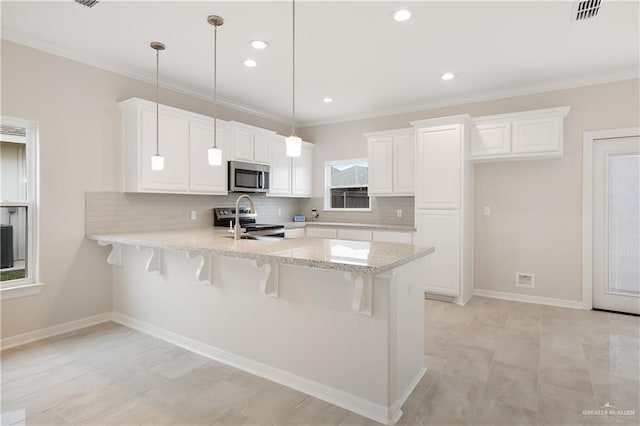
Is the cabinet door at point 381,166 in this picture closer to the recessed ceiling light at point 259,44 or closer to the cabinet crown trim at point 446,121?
the cabinet crown trim at point 446,121

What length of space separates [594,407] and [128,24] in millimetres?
4290

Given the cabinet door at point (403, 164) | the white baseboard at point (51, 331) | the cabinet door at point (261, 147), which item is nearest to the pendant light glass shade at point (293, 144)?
the cabinet door at point (261, 147)

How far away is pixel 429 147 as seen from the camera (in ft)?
14.7

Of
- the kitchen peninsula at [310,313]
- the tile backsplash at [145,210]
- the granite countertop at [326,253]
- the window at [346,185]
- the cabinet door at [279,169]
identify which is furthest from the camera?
the window at [346,185]

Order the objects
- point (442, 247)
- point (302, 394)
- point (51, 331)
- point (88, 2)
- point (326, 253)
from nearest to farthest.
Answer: point (326, 253) → point (302, 394) → point (88, 2) → point (51, 331) → point (442, 247)

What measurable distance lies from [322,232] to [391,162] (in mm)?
1457

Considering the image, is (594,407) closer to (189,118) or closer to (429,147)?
(429,147)

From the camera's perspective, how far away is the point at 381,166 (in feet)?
16.8

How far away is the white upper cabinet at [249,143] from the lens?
15.2 ft

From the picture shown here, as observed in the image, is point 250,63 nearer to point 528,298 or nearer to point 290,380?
point 290,380

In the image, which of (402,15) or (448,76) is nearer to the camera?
(402,15)

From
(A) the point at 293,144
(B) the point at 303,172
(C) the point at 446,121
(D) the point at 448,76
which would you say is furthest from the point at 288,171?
(A) the point at 293,144

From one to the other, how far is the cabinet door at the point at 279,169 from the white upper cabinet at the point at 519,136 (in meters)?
2.74

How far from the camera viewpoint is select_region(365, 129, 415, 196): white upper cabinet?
4887 mm
